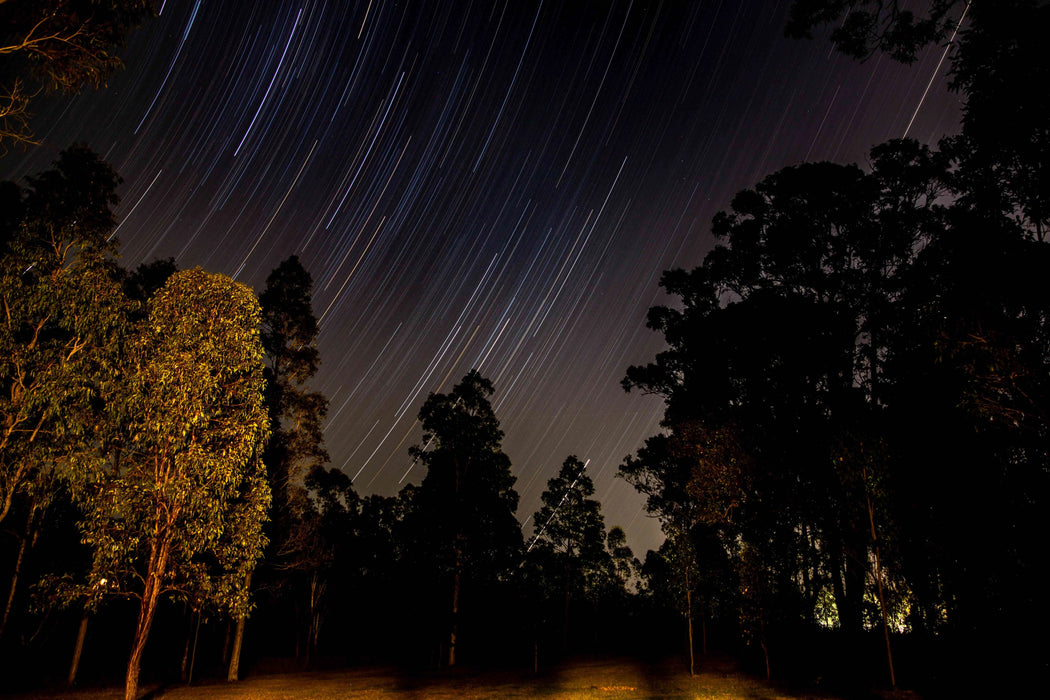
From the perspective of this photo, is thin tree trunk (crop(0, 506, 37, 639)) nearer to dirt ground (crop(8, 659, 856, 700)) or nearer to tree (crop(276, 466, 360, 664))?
dirt ground (crop(8, 659, 856, 700))

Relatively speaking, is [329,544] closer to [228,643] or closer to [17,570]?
[228,643]

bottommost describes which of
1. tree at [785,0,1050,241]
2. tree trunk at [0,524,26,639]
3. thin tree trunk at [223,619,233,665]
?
thin tree trunk at [223,619,233,665]

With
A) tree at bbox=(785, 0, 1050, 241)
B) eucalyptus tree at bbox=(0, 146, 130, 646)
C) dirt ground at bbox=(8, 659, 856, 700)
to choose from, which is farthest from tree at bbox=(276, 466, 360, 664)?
tree at bbox=(785, 0, 1050, 241)

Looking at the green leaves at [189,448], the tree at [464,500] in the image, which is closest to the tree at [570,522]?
the tree at [464,500]

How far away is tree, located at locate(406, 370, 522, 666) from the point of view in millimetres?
27688

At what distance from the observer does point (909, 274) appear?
1670cm

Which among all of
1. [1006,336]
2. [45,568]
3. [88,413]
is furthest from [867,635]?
[45,568]

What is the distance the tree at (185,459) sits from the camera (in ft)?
42.0

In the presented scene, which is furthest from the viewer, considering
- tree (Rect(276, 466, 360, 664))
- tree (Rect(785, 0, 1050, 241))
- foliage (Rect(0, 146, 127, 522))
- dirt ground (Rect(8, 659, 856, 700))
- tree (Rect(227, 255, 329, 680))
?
tree (Rect(276, 466, 360, 664))

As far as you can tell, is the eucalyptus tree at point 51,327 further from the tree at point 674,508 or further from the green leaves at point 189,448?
the tree at point 674,508

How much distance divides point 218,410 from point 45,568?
17849 millimetres

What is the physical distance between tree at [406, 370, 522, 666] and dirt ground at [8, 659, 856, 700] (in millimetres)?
4875

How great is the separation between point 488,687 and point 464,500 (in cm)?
1062

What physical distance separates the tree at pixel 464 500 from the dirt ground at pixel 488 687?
488cm
